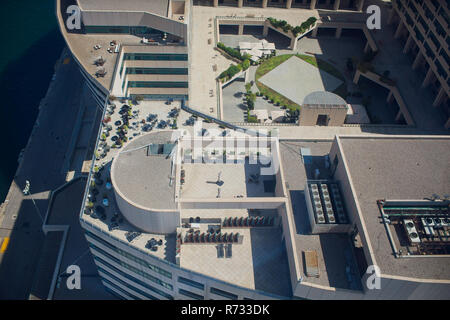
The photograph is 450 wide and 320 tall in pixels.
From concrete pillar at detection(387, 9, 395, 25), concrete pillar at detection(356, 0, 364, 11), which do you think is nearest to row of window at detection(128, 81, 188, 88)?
concrete pillar at detection(356, 0, 364, 11)

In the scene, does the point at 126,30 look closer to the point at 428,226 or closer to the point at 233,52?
the point at 233,52

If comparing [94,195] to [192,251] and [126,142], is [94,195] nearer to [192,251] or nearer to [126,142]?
[126,142]

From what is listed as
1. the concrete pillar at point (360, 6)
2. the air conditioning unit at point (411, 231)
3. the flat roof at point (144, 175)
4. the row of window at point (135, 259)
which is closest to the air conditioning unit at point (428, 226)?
the air conditioning unit at point (411, 231)

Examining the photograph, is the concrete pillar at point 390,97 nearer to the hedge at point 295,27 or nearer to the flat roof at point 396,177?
the hedge at point 295,27

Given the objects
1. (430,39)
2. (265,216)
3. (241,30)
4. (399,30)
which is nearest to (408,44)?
(399,30)

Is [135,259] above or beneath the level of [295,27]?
beneath

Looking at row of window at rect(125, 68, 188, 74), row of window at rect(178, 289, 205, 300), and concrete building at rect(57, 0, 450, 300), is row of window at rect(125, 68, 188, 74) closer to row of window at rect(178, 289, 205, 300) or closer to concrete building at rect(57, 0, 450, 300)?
concrete building at rect(57, 0, 450, 300)
